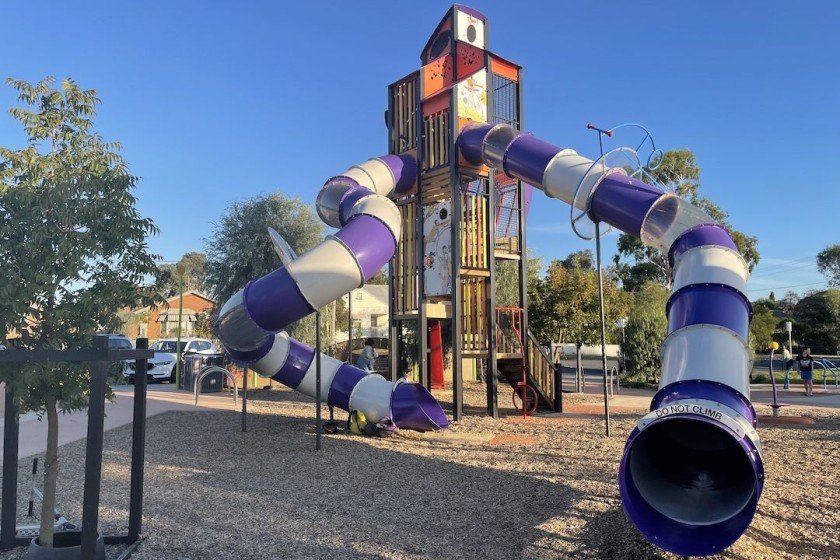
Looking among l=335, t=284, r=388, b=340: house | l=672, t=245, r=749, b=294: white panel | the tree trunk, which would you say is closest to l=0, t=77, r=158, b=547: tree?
the tree trunk

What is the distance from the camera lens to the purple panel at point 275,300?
746 centimetres

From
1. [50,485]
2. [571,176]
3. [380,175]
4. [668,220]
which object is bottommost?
[50,485]

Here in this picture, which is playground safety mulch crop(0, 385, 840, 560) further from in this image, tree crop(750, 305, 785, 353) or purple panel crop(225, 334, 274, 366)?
tree crop(750, 305, 785, 353)

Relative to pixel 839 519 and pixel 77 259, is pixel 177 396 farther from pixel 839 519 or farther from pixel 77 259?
pixel 839 519

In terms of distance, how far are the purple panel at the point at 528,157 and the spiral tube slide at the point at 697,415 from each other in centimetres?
254

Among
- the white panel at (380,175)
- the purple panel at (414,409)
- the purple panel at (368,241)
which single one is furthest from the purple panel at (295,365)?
the white panel at (380,175)

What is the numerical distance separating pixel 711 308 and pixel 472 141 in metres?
6.98

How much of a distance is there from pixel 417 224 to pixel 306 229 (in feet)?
30.6

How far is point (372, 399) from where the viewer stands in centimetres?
1048

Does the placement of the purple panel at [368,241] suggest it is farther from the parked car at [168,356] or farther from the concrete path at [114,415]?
the parked car at [168,356]

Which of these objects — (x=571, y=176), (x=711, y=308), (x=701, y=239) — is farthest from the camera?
(x=571, y=176)

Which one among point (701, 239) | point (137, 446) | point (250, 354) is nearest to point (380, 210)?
point (250, 354)

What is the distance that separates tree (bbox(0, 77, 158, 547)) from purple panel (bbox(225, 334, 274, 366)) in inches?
168

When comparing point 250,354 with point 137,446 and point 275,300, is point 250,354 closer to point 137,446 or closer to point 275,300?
point 275,300
